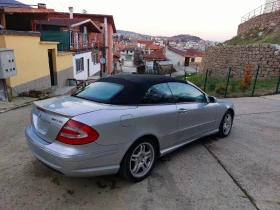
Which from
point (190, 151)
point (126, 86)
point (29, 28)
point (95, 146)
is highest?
point (29, 28)

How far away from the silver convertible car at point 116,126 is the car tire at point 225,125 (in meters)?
0.92

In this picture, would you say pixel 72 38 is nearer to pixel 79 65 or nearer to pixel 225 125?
pixel 79 65

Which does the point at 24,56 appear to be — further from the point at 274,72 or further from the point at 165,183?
the point at 274,72

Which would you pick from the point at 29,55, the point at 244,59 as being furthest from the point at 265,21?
the point at 29,55

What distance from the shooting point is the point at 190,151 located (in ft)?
13.1

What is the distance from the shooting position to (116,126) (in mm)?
2555

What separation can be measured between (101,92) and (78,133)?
3.14ft

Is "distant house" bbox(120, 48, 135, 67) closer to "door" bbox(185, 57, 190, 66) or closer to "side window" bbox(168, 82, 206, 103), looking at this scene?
"door" bbox(185, 57, 190, 66)

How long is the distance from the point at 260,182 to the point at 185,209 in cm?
133

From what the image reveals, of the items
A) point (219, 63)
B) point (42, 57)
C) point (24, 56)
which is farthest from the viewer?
point (219, 63)

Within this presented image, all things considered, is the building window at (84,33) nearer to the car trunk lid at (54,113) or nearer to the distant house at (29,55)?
the distant house at (29,55)

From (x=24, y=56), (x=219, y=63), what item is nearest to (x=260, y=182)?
(x=24, y=56)

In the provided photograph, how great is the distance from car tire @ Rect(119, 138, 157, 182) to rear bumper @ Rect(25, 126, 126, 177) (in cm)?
13

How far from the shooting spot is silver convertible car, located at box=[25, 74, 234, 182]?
242 cm
